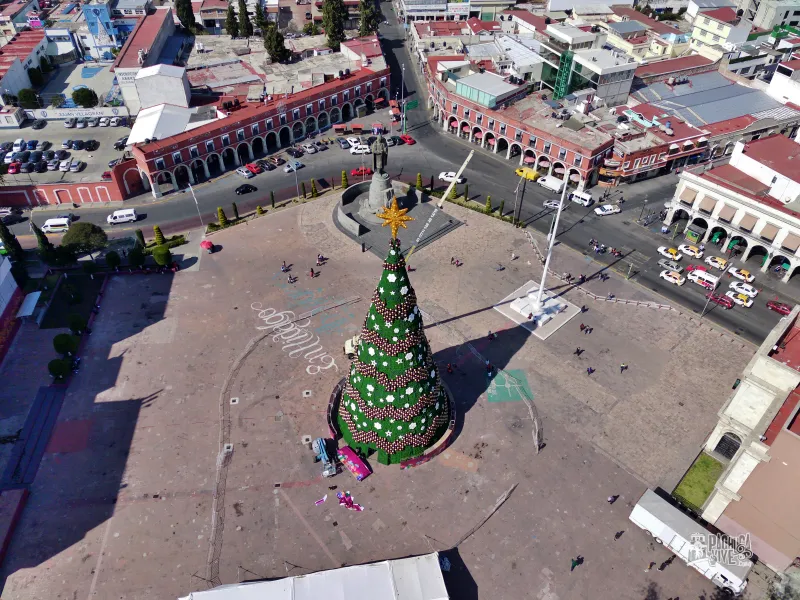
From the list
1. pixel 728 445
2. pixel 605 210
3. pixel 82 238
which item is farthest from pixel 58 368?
pixel 605 210

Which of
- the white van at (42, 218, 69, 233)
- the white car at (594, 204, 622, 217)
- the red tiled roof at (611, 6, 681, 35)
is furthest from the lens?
the red tiled roof at (611, 6, 681, 35)

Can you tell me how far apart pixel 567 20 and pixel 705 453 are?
105 meters

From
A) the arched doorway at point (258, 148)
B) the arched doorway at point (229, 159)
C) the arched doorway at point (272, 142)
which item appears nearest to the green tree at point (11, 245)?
the arched doorway at point (229, 159)

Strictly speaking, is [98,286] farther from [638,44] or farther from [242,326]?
[638,44]

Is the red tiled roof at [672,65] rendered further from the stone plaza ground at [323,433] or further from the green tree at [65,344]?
the green tree at [65,344]

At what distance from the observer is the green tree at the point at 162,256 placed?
221 feet

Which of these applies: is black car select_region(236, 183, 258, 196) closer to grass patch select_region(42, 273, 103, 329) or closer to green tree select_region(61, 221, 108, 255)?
green tree select_region(61, 221, 108, 255)

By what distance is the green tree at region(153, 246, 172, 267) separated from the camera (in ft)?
→ 221

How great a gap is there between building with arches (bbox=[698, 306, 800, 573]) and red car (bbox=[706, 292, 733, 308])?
19586 mm

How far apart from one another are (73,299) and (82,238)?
8108 millimetres

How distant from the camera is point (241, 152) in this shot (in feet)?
300

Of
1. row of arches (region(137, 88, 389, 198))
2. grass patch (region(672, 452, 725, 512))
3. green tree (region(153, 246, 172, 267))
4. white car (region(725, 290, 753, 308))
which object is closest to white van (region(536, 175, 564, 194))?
white car (region(725, 290, 753, 308))

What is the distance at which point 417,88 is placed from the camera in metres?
111

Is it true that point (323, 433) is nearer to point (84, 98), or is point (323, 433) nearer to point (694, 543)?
point (694, 543)
